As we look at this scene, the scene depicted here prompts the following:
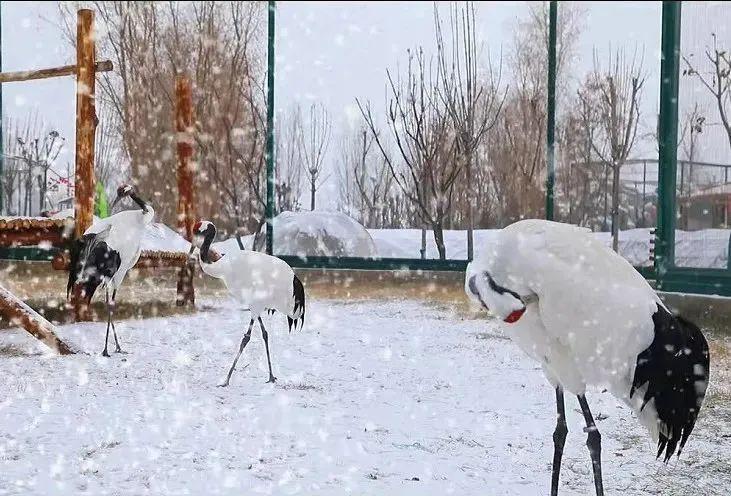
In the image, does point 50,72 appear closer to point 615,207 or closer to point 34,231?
point 34,231

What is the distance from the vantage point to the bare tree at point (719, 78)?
7039mm

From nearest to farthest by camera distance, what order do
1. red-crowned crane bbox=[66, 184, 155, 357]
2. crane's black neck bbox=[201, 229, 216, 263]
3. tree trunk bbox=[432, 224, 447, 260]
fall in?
crane's black neck bbox=[201, 229, 216, 263] < red-crowned crane bbox=[66, 184, 155, 357] < tree trunk bbox=[432, 224, 447, 260]

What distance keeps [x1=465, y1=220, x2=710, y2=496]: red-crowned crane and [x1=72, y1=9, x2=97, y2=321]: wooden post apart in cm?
567

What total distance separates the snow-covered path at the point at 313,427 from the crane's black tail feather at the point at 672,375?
0.61m

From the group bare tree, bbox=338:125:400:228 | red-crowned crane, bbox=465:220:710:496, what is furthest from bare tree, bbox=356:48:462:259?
red-crowned crane, bbox=465:220:710:496

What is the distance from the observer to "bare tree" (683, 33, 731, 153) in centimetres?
704

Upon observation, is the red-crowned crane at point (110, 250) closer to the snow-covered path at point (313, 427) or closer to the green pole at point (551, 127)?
the snow-covered path at point (313, 427)

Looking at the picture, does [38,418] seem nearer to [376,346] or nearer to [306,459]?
[306,459]

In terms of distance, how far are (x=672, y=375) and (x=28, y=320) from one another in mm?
4775

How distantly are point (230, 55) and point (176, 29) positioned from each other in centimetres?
151

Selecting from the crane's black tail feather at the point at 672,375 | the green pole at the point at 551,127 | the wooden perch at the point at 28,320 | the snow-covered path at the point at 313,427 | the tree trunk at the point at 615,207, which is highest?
the green pole at the point at 551,127

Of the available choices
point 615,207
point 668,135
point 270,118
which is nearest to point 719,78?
point 668,135

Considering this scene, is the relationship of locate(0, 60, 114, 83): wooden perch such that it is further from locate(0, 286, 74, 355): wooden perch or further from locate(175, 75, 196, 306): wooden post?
locate(0, 286, 74, 355): wooden perch

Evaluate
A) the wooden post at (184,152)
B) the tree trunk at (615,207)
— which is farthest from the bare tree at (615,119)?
the wooden post at (184,152)
